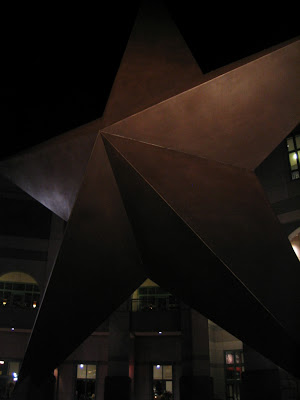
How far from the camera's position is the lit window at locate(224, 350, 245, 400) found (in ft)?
83.8

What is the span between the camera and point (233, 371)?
26.1 m

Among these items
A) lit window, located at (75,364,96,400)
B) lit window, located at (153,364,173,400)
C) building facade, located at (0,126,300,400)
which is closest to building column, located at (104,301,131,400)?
building facade, located at (0,126,300,400)

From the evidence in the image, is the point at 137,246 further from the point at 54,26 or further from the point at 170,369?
the point at 170,369

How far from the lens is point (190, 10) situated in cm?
1429

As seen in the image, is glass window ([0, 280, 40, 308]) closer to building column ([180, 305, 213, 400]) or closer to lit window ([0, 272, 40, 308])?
lit window ([0, 272, 40, 308])

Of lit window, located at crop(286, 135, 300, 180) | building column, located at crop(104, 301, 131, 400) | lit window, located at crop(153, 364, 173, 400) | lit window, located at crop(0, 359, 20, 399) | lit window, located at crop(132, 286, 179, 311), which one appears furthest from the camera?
lit window, located at crop(132, 286, 179, 311)

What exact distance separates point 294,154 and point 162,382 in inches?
708

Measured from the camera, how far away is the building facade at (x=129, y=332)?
23094 millimetres

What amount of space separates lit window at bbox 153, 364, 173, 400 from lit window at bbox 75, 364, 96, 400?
4347 millimetres

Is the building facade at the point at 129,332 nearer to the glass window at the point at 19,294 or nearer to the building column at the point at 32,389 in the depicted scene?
the glass window at the point at 19,294

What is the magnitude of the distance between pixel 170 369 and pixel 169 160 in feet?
79.9

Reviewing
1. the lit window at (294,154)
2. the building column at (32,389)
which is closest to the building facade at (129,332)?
the lit window at (294,154)

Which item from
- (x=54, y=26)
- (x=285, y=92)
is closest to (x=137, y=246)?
(x=285, y=92)

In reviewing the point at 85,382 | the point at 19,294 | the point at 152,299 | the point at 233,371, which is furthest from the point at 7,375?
the point at 233,371
